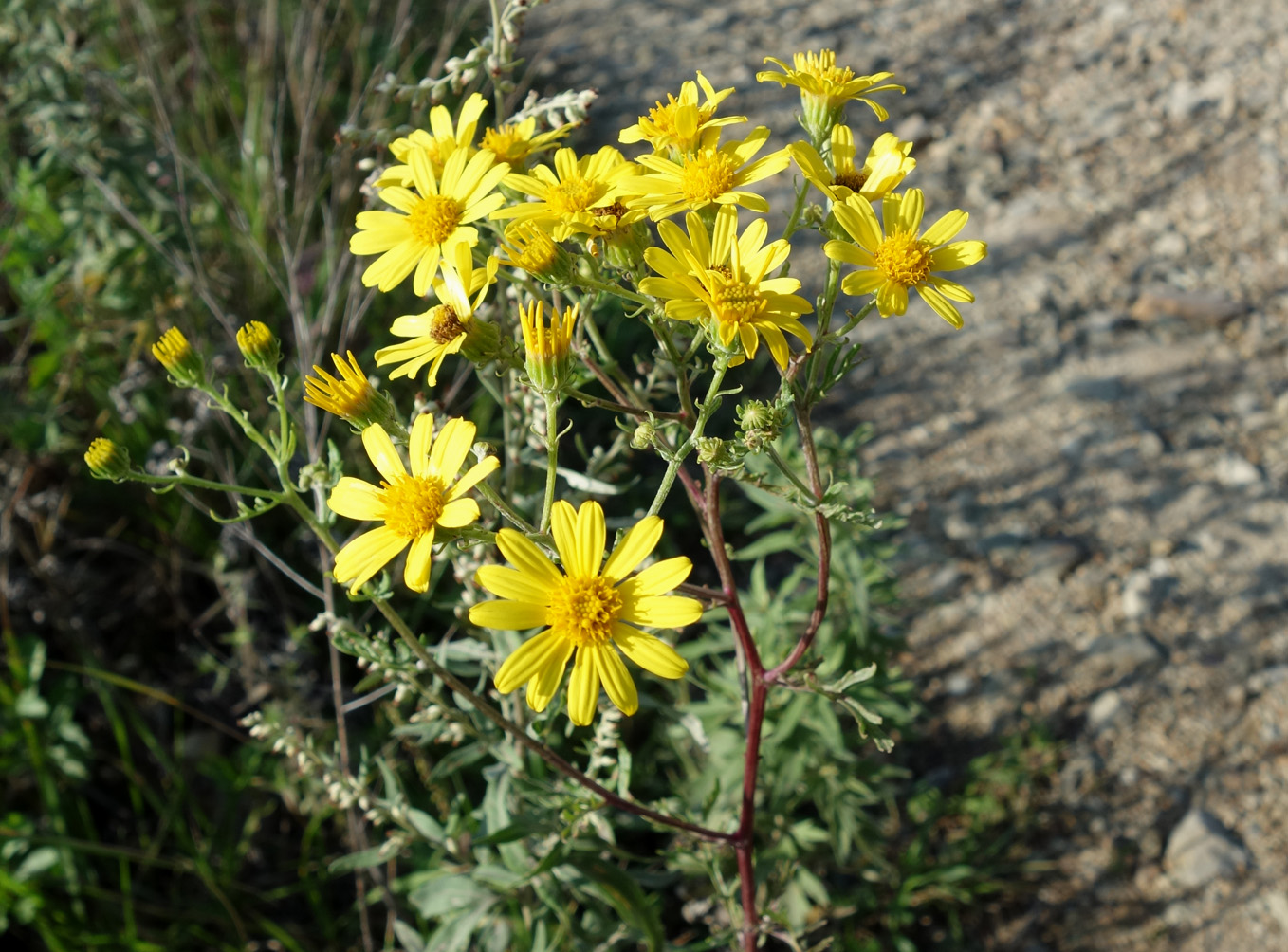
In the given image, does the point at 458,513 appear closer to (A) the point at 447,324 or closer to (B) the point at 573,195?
(A) the point at 447,324

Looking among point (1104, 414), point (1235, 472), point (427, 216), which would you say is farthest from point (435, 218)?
point (1235, 472)

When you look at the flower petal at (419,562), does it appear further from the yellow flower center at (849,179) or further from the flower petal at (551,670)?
the yellow flower center at (849,179)

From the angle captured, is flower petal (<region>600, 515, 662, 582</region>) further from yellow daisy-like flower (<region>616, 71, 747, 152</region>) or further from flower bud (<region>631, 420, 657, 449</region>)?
yellow daisy-like flower (<region>616, 71, 747, 152</region>)

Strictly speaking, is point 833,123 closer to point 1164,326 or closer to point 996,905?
point 996,905

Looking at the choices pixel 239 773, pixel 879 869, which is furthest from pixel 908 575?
pixel 239 773

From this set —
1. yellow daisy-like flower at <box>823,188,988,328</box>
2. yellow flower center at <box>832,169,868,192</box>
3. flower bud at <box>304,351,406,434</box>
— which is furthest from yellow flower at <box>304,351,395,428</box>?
yellow flower center at <box>832,169,868,192</box>

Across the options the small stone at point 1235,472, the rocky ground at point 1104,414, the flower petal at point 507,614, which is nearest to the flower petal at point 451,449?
the flower petal at point 507,614
